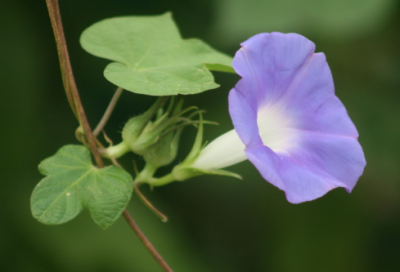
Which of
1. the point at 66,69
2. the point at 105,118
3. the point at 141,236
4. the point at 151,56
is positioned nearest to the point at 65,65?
the point at 66,69

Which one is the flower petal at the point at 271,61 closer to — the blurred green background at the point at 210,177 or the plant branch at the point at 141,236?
the plant branch at the point at 141,236

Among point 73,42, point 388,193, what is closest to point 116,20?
point 73,42

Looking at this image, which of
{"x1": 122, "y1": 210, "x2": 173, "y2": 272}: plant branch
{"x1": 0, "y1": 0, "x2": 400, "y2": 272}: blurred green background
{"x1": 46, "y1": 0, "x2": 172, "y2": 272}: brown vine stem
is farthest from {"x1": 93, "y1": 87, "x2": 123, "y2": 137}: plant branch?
{"x1": 0, "y1": 0, "x2": 400, "y2": 272}: blurred green background

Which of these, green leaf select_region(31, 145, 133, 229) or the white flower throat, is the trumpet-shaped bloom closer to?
the white flower throat

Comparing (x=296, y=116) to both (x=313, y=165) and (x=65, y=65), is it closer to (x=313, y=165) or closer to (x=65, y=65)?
(x=313, y=165)

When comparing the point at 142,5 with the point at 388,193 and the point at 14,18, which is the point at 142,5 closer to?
the point at 14,18

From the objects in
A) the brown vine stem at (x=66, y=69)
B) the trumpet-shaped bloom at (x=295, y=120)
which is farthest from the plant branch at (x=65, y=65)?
the trumpet-shaped bloom at (x=295, y=120)
